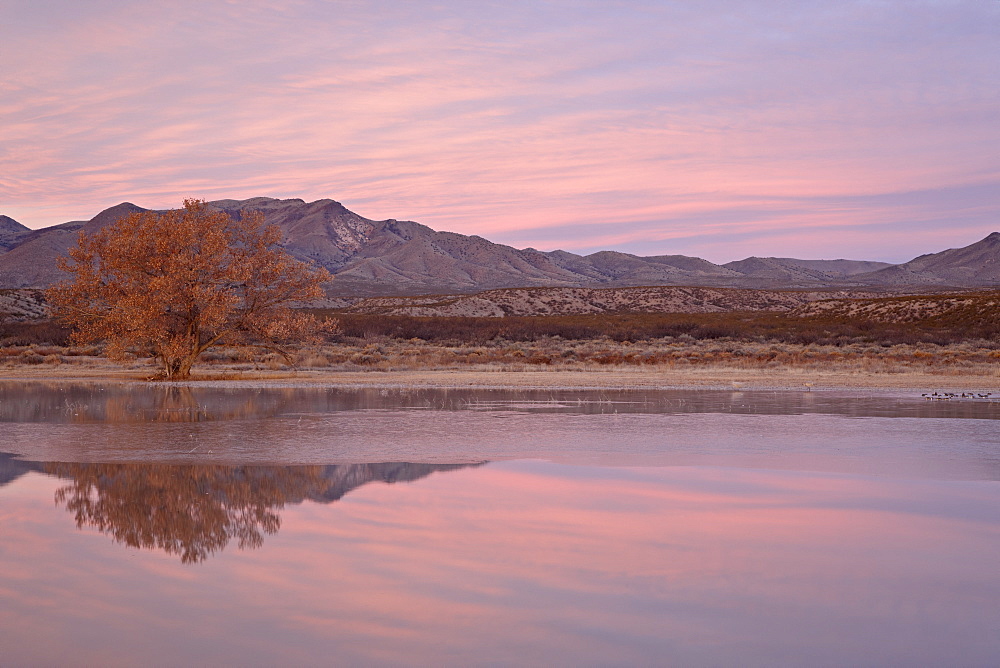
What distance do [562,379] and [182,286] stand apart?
433 inches

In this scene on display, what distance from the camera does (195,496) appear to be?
9281 millimetres

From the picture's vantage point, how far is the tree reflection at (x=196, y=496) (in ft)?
25.4

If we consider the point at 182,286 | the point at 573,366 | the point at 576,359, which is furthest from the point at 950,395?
the point at 182,286

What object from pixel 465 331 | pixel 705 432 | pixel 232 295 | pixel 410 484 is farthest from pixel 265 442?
pixel 465 331

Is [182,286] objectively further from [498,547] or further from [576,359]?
[498,547]

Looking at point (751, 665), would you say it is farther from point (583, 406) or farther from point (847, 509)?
point (583, 406)

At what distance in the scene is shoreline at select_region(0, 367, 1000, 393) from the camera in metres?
25.2

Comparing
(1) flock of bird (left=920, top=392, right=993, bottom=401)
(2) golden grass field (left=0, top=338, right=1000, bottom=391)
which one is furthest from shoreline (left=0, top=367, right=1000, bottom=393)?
(1) flock of bird (left=920, top=392, right=993, bottom=401)

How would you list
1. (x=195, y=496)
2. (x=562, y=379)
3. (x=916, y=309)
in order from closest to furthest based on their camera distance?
(x=195, y=496), (x=562, y=379), (x=916, y=309)

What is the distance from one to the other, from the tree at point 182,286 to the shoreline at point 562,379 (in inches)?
51.7

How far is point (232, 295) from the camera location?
91.9 feet

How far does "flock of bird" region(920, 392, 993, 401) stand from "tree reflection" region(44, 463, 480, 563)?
14.0m

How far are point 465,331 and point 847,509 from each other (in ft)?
150

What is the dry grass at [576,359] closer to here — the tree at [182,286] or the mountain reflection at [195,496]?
the tree at [182,286]
